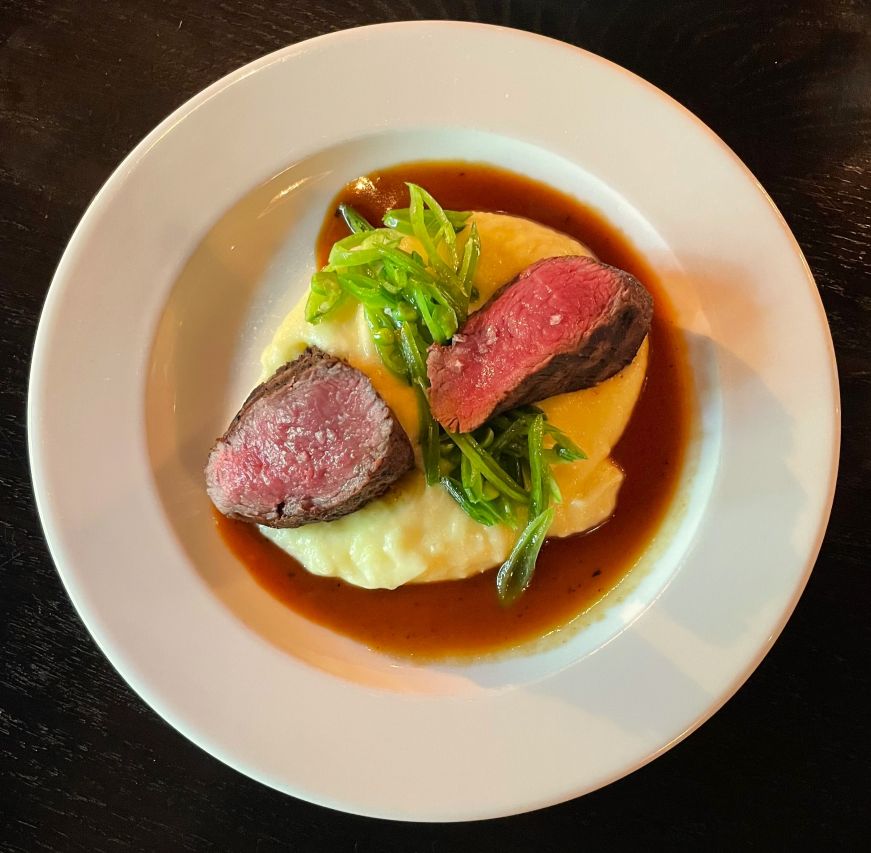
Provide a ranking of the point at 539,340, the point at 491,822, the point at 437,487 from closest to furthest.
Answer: the point at 539,340
the point at 437,487
the point at 491,822

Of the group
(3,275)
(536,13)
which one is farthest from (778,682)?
(3,275)

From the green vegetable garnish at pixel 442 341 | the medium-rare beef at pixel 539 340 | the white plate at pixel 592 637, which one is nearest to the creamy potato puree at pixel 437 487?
the green vegetable garnish at pixel 442 341

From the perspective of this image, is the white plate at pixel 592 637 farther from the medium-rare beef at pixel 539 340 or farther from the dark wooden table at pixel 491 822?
Answer: the dark wooden table at pixel 491 822

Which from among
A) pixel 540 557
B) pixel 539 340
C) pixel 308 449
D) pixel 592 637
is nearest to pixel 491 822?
pixel 592 637

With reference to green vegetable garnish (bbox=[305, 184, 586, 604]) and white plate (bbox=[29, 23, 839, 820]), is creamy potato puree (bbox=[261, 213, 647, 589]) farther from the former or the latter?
white plate (bbox=[29, 23, 839, 820])

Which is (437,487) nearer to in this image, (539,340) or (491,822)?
(539,340)

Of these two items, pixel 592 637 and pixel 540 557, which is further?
pixel 540 557

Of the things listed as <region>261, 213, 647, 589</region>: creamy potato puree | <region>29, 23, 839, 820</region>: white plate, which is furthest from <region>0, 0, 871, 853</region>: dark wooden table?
<region>261, 213, 647, 589</region>: creamy potato puree
